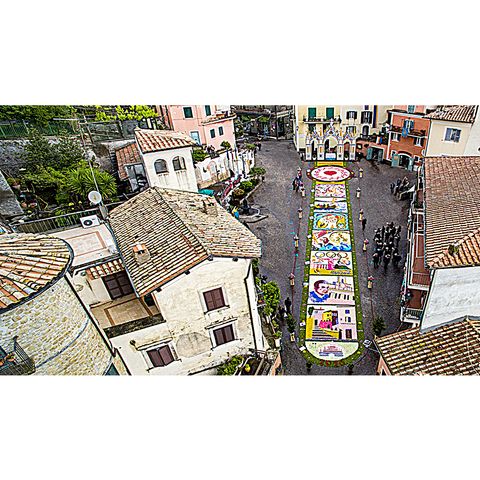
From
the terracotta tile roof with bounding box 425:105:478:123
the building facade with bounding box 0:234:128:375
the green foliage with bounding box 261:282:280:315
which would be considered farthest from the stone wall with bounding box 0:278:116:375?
the terracotta tile roof with bounding box 425:105:478:123

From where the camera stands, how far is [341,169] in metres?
17.4

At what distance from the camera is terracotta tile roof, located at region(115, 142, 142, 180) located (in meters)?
12.4

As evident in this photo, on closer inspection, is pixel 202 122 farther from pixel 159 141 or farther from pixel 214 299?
pixel 214 299

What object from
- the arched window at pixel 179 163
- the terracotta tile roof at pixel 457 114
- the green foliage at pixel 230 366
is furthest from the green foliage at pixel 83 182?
the terracotta tile roof at pixel 457 114

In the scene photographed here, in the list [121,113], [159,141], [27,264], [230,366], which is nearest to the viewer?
[27,264]

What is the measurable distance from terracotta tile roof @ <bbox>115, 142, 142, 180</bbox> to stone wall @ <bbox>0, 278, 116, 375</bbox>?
25.5 ft

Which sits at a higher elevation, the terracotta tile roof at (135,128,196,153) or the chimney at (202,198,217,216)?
the terracotta tile roof at (135,128,196,153)

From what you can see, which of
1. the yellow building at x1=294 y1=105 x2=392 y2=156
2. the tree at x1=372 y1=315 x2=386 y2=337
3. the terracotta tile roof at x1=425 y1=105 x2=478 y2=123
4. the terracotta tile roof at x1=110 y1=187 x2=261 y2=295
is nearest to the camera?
the terracotta tile roof at x1=110 y1=187 x2=261 y2=295

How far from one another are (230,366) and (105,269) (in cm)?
354

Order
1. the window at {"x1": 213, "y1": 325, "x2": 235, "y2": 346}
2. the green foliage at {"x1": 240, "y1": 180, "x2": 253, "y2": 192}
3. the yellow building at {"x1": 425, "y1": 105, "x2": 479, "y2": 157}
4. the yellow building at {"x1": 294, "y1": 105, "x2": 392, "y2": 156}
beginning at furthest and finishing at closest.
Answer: the yellow building at {"x1": 294, "y1": 105, "x2": 392, "y2": 156} → the green foliage at {"x1": 240, "y1": 180, "x2": 253, "y2": 192} → the yellow building at {"x1": 425, "y1": 105, "x2": 479, "y2": 157} → the window at {"x1": 213, "y1": 325, "x2": 235, "y2": 346}

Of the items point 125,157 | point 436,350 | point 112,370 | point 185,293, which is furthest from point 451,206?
point 125,157

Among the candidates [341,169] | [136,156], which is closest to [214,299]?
[136,156]

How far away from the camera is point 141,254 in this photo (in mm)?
6957

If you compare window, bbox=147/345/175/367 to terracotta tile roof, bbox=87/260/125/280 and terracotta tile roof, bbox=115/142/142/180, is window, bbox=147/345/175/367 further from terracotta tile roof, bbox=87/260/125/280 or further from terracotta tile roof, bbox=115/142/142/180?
terracotta tile roof, bbox=115/142/142/180
